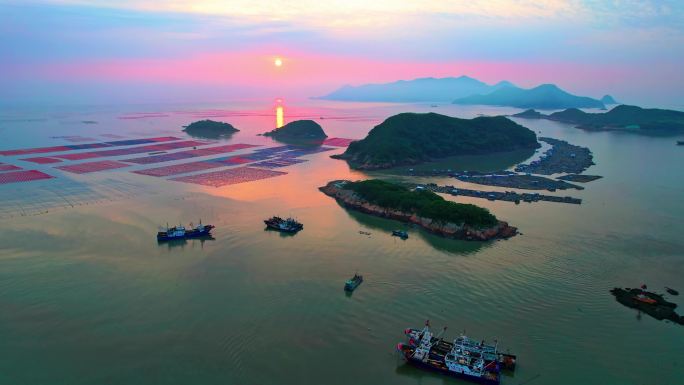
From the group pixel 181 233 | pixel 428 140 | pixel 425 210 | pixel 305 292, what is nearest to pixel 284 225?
pixel 181 233

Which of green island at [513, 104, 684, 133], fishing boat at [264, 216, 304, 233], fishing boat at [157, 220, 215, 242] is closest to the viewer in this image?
fishing boat at [157, 220, 215, 242]

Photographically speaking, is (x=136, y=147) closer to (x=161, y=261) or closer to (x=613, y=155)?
(x=161, y=261)

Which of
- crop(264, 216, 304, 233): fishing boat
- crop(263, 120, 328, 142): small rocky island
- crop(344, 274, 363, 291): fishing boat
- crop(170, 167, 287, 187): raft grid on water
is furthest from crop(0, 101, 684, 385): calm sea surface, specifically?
crop(263, 120, 328, 142): small rocky island

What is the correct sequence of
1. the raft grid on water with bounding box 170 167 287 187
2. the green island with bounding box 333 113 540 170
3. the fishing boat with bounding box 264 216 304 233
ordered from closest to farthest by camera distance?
the fishing boat with bounding box 264 216 304 233
the raft grid on water with bounding box 170 167 287 187
the green island with bounding box 333 113 540 170

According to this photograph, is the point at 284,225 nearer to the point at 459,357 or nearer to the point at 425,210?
the point at 425,210

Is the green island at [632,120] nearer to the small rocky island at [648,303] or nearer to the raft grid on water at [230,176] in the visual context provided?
the raft grid on water at [230,176]

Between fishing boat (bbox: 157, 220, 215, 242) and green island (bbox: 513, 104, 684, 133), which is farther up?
green island (bbox: 513, 104, 684, 133)

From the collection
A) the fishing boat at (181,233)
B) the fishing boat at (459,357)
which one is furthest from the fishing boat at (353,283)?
the fishing boat at (181,233)

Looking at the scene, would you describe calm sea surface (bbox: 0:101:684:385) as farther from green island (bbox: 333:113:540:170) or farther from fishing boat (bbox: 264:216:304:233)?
green island (bbox: 333:113:540:170)

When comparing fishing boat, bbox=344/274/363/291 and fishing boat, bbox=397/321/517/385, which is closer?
fishing boat, bbox=397/321/517/385
